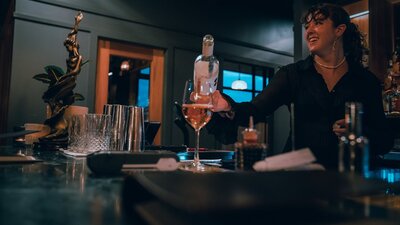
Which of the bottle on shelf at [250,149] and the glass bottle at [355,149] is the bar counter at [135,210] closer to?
the glass bottle at [355,149]

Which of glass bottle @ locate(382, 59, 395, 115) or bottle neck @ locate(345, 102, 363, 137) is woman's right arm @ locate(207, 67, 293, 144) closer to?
bottle neck @ locate(345, 102, 363, 137)

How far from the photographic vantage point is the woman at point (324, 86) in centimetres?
153

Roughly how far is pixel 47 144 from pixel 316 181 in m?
1.41

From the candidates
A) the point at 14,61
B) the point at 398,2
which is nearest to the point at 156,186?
the point at 398,2

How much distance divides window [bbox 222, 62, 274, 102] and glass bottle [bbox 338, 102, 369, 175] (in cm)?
503

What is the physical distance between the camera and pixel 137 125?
113cm

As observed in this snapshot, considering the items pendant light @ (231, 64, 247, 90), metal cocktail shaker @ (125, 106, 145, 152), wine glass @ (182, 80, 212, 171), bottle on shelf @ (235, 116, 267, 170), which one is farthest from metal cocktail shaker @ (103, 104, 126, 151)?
pendant light @ (231, 64, 247, 90)

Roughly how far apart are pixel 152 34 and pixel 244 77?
1.90m

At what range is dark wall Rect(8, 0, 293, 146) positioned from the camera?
3.66 m

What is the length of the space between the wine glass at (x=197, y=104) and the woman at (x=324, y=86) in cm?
39

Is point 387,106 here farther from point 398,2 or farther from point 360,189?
point 360,189

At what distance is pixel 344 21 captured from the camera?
161 centimetres

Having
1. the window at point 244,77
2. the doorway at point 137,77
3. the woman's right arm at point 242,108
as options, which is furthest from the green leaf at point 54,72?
the window at point 244,77

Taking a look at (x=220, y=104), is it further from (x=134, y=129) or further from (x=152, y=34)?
(x=152, y=34)
